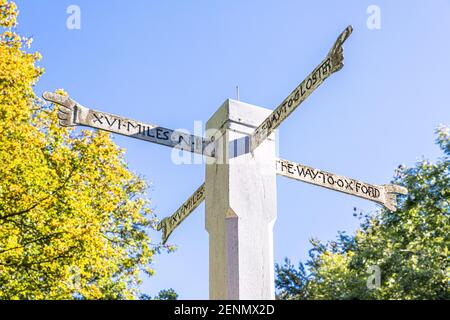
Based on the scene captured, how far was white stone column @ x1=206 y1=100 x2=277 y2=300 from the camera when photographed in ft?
10.1

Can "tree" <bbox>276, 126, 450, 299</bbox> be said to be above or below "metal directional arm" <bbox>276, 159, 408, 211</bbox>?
above

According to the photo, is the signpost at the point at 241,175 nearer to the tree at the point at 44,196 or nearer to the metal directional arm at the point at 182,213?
the metal directional arm at the point at 182,213

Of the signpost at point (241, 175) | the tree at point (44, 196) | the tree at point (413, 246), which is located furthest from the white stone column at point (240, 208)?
the tree at point (413, 246)

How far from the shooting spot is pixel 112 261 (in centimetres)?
1368

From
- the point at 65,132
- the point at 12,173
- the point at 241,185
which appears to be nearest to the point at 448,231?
the point at 65,132

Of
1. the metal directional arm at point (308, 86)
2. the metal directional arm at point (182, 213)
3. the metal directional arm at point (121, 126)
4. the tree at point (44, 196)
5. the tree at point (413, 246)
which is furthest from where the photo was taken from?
the tree at point (413, 246)

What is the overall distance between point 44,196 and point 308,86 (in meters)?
9.80

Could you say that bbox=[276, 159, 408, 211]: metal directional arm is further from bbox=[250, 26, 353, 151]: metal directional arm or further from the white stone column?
bbox=[250, 26, 353, 151]: metal directional arm

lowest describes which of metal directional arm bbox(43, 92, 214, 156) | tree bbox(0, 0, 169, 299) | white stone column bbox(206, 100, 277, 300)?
white stone column bbox(206, 100, 277, 300)

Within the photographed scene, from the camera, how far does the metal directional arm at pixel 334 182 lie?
3531 mm

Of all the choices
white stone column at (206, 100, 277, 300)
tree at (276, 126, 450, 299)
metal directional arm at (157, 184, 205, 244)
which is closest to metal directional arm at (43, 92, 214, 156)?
white stone column at (206, 100, 277, 300)

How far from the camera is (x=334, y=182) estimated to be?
363 cm
